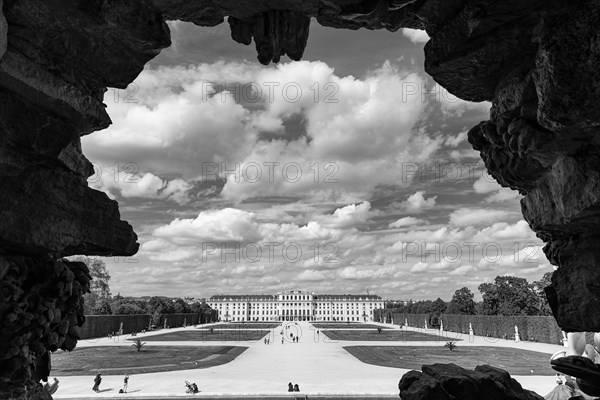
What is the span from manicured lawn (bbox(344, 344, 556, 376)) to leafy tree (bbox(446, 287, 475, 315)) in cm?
4443

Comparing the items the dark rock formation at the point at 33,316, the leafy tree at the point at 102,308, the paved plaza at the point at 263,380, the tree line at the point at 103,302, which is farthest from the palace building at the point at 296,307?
the dark rock formation at the point at 33,316

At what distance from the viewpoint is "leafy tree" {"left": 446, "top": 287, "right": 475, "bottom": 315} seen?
3296 inches

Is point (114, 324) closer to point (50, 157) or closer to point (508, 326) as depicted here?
point (508, 326)

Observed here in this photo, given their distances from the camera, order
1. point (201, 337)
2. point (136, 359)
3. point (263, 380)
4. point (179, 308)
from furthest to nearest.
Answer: point (179, 308), point (201, 337), point (136, 359), point (263, 380)

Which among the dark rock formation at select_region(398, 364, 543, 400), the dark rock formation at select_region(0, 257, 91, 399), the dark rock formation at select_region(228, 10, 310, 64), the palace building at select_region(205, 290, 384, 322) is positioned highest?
the dark rock formation at select_region(228, 10, 310, 64)

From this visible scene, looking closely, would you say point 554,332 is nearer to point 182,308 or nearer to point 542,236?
point 542,236

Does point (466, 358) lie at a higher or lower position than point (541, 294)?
lower

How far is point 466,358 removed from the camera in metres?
33.5

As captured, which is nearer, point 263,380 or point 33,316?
point 33,316

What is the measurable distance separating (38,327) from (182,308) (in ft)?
326

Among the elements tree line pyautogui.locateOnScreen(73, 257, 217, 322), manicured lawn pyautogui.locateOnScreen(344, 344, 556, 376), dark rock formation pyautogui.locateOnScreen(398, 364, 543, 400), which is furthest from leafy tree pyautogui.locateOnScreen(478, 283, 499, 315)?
dark rock formation pyautogui.locateOnScreen(398, 364, 543, 400)

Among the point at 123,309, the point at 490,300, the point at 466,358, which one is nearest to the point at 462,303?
the point at 490,300

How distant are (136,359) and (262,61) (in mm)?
33626

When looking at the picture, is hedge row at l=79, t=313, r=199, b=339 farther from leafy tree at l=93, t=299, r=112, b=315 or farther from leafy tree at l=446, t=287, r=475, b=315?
leafy tree at l=446, t=287, r=475, b=315
